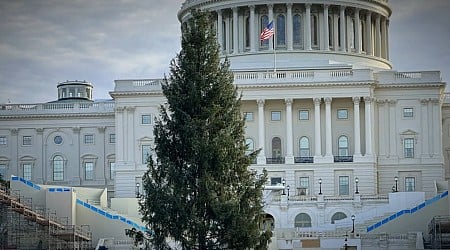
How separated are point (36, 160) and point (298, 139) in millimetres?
28679

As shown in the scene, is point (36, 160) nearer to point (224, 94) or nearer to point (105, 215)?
point (105, 215)

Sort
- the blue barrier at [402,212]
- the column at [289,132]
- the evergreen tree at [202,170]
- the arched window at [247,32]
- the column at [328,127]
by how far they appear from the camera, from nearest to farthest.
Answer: the evergreen tree at [202,170] < the blue barrier at [402,212] < the column at [328,127] < the column at [289,132] < the arched window at [247,32]

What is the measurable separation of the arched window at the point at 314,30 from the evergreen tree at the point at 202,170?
69.1 m

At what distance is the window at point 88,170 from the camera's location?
11706 centimetres

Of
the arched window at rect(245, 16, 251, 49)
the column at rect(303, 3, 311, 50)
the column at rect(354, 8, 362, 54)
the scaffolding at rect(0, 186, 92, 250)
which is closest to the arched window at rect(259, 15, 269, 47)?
the arched window at rect(245, 16, 251, 49)

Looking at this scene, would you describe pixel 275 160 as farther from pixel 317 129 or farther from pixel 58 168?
pixel 58 168

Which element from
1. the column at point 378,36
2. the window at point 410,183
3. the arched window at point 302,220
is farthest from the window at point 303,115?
the column at point 378,36

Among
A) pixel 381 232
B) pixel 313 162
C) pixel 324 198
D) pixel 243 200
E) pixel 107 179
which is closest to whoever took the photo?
pixel 243 200

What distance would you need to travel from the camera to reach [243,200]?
49531 millimetres

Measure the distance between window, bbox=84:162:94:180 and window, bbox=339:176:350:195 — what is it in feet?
90.4

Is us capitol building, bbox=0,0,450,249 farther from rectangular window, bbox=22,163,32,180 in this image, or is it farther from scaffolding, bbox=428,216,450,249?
scaffolding, bbox=428,216,450,249

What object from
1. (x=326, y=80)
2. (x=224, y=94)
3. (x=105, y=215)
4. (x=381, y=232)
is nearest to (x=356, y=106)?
(x=326, y=80)

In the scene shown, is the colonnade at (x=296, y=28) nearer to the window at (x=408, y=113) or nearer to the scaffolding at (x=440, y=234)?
the window at (x=408, y=113)

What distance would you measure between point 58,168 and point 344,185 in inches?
1242
